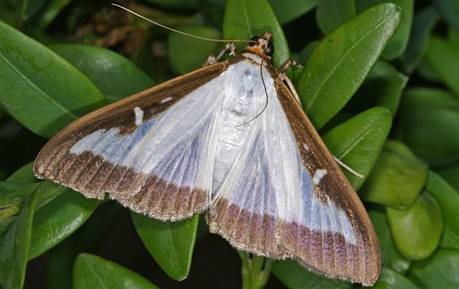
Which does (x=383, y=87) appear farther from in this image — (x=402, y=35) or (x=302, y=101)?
(x=302, y=101)

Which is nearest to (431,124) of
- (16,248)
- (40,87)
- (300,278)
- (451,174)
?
(451,174)

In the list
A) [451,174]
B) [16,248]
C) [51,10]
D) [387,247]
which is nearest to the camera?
[16,248]

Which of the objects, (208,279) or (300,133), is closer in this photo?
(300,133)

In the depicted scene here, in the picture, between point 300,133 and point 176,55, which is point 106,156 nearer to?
point 300,133

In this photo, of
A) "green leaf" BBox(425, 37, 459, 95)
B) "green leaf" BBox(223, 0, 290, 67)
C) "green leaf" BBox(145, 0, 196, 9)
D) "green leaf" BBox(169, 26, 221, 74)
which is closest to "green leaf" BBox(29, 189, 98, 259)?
"green leaf" BBox(223, 0, 290, 67)

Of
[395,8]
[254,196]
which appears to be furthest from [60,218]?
[395,8]

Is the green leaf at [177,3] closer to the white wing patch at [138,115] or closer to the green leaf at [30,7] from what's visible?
the green leaf at [30,7]
